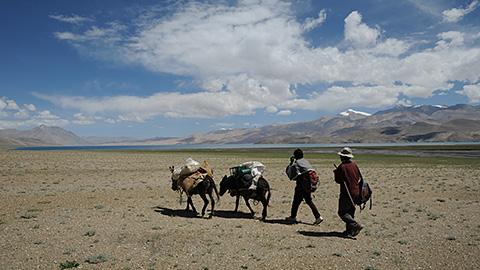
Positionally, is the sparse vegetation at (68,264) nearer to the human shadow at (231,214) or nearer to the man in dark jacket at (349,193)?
the human shadow at (231,214)

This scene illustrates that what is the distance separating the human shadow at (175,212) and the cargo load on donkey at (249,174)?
6.86 ft

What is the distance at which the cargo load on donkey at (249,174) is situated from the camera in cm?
1170

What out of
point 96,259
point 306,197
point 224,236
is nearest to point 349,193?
point 306,197

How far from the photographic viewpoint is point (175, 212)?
515 inches

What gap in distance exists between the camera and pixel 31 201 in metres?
14.8

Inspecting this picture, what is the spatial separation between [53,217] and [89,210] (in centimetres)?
149

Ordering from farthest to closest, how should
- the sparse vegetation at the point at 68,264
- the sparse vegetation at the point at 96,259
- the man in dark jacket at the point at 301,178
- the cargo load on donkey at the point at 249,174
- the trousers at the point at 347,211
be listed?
1. the cargo load on donkey at the point at 249,174
2. the man in dark jacket at the point at 301,178
3. the trousers at the point at 347,211
4. the sparse vegetation at the point at 96,259
5. the sparse vegetation at the point at 68,264

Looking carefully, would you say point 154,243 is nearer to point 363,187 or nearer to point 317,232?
point 317,232

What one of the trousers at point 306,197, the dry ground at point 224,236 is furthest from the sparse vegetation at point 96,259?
the trousers at point 306,197

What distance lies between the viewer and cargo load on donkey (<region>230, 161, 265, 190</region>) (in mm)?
11703

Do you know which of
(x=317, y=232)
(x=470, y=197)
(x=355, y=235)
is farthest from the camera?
(x=470, y=197)

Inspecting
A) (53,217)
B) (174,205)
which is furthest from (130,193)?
(53,217)

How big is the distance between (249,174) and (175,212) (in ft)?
11.1

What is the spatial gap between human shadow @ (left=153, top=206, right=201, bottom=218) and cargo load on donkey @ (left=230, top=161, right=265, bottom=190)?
2091 millimetres
